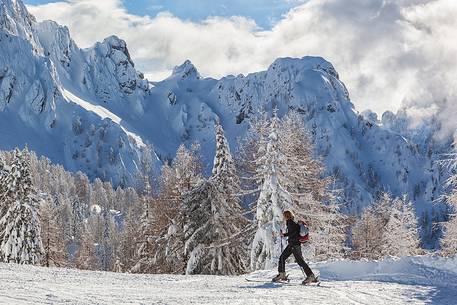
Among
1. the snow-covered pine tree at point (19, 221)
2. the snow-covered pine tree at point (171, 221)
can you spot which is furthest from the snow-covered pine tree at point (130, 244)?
the snow-covered pine tree at point (19, 221)

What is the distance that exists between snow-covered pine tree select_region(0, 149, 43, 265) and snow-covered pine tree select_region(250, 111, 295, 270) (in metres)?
18.6

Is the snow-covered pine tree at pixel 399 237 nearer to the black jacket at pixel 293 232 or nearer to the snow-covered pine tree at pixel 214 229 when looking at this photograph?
the snow-covered pine tree at pixel 214 229

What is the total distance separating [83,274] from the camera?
14.9 metres

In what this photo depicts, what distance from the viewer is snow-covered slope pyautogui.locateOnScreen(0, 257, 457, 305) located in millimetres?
10867

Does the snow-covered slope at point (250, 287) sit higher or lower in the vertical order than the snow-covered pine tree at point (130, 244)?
lower

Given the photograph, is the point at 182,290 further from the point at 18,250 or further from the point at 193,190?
the point at 18,250

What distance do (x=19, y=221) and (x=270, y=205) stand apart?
20.6 metres

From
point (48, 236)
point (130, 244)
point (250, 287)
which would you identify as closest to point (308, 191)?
point (250, 287)

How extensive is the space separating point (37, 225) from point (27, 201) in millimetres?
1889

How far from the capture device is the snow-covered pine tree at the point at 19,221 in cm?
3844

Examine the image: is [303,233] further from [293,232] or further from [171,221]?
[171,221]

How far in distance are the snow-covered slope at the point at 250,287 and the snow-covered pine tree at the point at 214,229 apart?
1423 centimetres

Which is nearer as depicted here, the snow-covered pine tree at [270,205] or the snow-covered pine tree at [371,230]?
the snow-covered pine tree at [270,205]

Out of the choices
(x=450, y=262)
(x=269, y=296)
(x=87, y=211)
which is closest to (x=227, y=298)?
(x=269, y=296)
